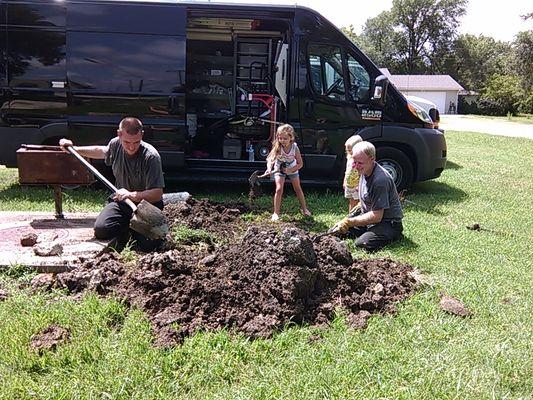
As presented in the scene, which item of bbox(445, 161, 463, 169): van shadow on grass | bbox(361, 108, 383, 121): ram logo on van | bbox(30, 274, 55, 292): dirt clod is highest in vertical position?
bbox(361, 108, 383, 121): ram logo on van

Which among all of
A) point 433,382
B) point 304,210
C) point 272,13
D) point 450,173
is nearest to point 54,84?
point 272,13

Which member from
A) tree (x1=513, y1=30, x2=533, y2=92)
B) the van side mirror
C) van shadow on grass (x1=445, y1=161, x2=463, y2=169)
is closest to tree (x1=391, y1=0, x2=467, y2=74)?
tree (x1=513, y1=30, x2=533, y2=92)

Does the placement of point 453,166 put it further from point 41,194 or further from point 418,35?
point 418,35

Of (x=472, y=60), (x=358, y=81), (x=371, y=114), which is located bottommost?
(x=371, y=114)

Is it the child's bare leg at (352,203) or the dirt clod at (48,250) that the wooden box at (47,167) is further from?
the child's bare leg at (352,203)

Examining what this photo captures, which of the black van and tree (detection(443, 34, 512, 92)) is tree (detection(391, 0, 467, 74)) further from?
the black van

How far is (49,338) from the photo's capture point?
3262 millimetres

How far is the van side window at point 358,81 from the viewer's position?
7594 millimetres

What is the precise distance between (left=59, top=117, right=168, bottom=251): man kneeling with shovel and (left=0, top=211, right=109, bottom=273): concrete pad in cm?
24

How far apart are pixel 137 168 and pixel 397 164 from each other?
4.32 m

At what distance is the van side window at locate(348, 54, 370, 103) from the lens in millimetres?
7594

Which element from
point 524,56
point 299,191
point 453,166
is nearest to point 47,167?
point 299,191

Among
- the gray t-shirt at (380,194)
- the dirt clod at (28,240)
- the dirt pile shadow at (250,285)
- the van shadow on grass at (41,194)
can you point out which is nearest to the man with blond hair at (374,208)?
the gray t-shirt at (380,194)

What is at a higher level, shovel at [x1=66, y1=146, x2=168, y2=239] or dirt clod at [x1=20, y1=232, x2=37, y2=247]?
shovel at [x1=66, y1=146, x2=168, y2=239]
